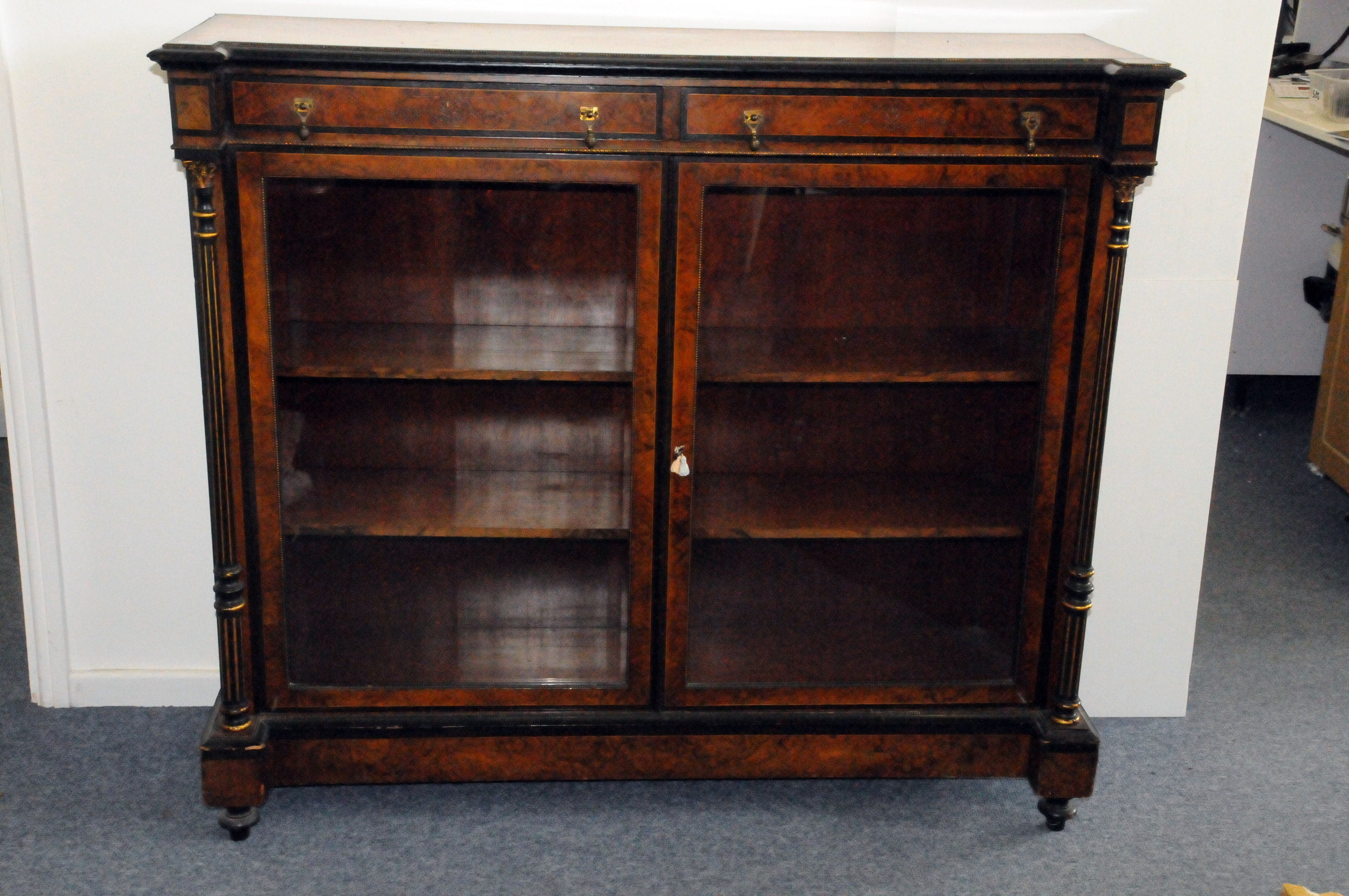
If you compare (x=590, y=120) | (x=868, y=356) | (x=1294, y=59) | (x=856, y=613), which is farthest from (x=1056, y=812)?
(x=1294, y=59)

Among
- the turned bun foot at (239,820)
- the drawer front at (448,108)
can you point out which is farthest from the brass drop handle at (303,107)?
the turned bun foot at (239,820)

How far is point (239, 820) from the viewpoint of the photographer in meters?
1.91

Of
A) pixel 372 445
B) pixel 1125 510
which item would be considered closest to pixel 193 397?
pixel 372 445

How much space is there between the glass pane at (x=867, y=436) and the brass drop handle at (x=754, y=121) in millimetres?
127

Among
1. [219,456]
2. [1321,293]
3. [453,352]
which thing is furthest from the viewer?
[1321,293]

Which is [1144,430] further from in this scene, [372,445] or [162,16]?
[162,16]

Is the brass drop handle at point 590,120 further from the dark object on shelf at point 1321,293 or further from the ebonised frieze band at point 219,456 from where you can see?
the dark object on shelf at point 1321,293

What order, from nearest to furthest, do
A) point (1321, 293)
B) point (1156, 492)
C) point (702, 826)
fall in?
point (702, 826), point (1156, 492), point (1321, 293)

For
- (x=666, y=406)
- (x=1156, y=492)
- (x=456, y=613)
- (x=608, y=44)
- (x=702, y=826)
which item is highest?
(x=608, y=44)

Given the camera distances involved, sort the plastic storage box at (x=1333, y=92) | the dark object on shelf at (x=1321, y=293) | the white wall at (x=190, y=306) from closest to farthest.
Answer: the white wall at (x=190, y=306)
the plastic storage box at (x=1333, y=92)
the dark object on shelf at (x=1321, y=293)

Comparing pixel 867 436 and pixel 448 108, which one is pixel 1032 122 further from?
pixel 448 108

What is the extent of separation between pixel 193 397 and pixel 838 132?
108 centimetres

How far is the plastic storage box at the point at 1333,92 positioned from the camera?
10.4 ft

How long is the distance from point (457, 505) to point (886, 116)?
2.62ft
